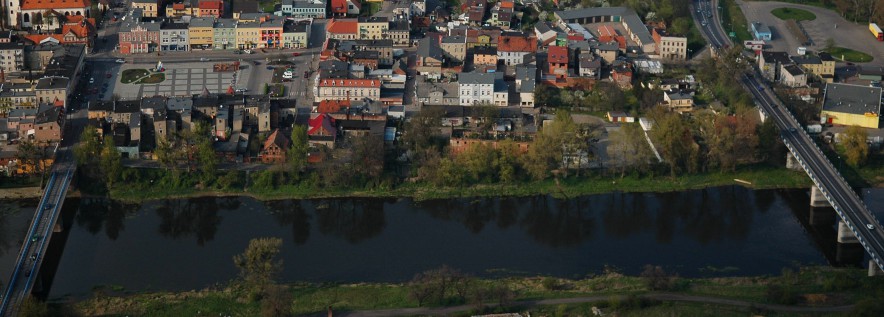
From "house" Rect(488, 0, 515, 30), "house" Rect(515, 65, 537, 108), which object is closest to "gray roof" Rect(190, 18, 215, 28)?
"house" Rect(488, 0, 515, 30)

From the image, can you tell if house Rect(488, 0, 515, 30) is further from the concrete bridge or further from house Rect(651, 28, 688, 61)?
the concrete bridge

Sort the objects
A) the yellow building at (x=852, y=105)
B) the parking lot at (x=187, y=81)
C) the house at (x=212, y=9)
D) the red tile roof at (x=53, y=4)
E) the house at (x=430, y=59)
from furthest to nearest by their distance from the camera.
A: the house at (x=212, y=9), the red tile roof at (x=53, y=4), the house at (x=430, y=59), the parking lot at (x=187, y=81), the yellow building at (x=852, y=105)

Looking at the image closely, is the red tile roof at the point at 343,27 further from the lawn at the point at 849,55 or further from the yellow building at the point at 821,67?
the lawn at the point at 849,55

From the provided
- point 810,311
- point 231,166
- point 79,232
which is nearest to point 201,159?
point 231,166


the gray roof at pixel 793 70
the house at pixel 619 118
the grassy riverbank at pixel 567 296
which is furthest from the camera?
the gray roof at pixel 793 70

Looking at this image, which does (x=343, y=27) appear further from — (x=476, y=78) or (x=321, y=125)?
(x=321, y=125)

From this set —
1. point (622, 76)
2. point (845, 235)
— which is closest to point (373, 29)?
point (622, 76)

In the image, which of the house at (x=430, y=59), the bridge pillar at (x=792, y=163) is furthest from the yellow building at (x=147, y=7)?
the bridge pillar at (x=792, y=163)

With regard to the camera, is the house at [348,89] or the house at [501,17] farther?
the house at [501,17]
